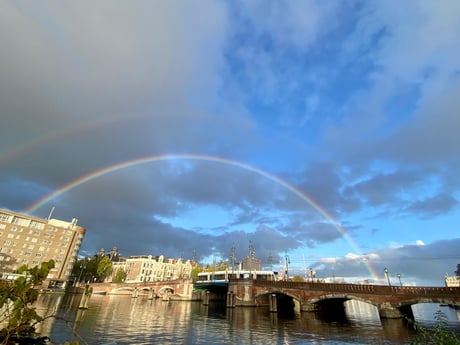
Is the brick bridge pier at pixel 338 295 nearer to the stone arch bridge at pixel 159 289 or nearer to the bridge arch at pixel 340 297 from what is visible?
the bridge arch at pixel 340 297

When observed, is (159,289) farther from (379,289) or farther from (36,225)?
(379,289)

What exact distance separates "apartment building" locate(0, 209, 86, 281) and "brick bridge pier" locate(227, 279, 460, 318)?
84.5 m

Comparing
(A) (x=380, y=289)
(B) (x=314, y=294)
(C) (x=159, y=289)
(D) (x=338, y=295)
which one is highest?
(C) (x=159, y=289)

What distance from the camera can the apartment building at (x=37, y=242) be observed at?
108 metres

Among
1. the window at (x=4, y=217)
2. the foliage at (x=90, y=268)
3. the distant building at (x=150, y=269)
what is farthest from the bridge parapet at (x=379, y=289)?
the distant building at (x=150, y=269)

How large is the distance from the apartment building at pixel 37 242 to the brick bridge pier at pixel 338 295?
84.5 meters

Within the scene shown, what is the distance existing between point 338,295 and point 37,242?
12389cm

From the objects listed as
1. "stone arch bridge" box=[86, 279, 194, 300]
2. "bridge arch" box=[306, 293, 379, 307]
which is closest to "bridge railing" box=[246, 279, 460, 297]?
"bridge arch" box=[306, 293, 379, 307]

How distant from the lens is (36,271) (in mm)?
10234

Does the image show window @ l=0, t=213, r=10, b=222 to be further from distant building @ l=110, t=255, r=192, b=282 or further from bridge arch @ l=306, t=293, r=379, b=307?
bridge arch @ l=306, t=293, r=379, b=307

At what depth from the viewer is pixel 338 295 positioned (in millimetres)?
60188

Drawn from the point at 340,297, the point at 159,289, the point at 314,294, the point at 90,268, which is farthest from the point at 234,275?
the point at 90,268

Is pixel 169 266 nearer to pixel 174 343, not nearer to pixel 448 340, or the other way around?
pixel 174 343

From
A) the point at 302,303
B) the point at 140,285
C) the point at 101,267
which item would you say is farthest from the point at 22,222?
the point at 302,303
